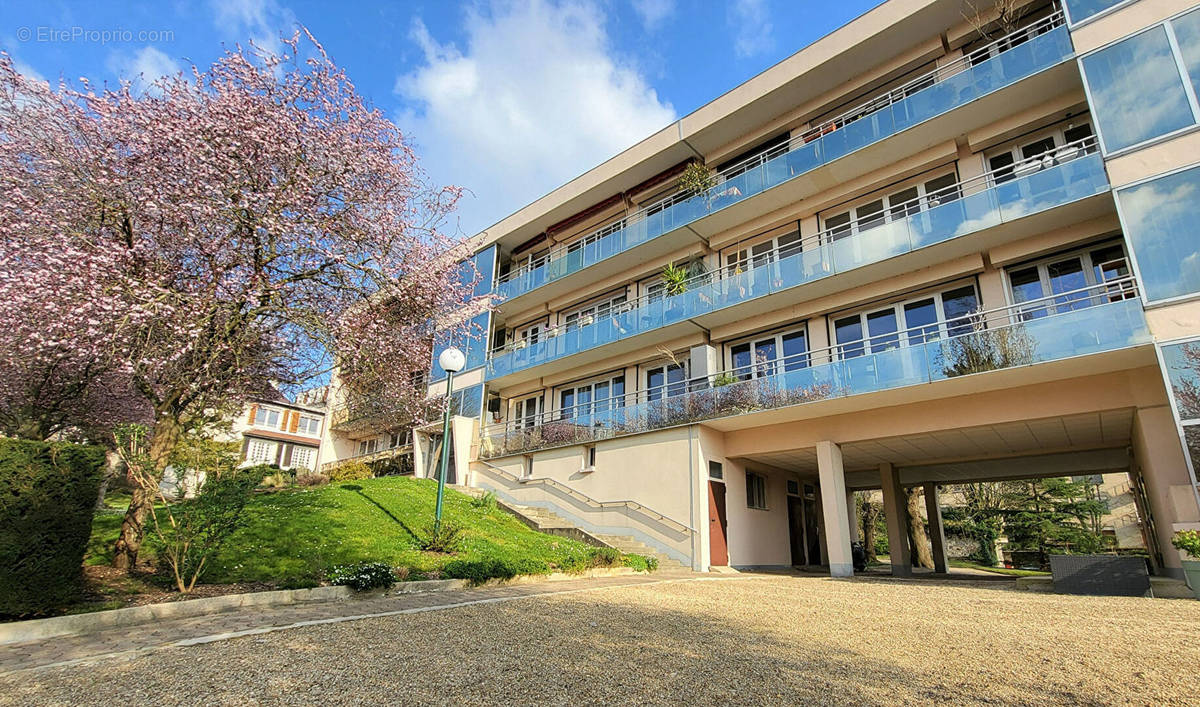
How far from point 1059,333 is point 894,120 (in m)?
6.77

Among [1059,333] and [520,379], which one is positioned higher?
[520,379]

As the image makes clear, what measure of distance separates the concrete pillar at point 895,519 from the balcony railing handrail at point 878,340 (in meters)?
5.20

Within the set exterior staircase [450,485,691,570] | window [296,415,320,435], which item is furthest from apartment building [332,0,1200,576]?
Result: window [296,415,320,435]

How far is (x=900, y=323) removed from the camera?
14719 mm

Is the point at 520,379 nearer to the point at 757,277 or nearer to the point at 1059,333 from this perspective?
the point at 757,277

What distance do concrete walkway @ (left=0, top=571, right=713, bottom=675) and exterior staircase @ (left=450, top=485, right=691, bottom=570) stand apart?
6737mm

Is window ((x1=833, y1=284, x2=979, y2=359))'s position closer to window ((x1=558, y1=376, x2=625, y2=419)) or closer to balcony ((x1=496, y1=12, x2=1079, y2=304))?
balcony ((x1=496, y1=12, x2=1079, y2=304))

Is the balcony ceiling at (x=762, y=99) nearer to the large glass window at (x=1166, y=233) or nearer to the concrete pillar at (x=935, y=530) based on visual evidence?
the large glass window at (x=1166, y=233)

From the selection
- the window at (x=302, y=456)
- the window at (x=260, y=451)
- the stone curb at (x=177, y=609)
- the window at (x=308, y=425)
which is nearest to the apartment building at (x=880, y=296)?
the stone curb at (x=177, y=609)

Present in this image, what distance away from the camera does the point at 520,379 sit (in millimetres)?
23156

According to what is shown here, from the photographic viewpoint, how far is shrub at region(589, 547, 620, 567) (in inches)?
502

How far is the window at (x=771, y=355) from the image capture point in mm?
16125

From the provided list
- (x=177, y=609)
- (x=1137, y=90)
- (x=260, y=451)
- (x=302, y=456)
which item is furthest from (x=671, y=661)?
(x=302, y=456)

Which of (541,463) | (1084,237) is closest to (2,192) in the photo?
Answer: (541,463)
